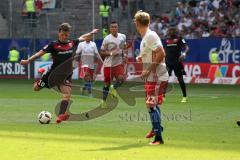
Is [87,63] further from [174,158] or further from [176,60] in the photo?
[174,158]

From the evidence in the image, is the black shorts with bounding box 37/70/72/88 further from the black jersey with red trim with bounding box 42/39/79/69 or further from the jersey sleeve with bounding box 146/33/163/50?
the jersey sleeve with bounding box 146/33/163/50

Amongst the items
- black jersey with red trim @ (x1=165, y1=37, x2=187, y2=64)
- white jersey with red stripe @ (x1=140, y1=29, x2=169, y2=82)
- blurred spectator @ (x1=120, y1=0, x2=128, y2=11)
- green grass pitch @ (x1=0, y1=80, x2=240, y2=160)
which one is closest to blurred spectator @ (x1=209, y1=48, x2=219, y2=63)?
blurred spectator @ (x1=120, y1=0, x2=128, y2=11)

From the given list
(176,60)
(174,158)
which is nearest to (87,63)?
(176,60)

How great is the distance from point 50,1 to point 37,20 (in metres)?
1.31

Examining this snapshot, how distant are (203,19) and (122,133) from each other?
24.6 meters

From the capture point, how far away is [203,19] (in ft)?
130

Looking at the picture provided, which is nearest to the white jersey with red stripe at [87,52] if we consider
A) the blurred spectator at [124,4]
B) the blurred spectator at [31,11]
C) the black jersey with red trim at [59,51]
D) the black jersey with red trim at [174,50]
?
the black jersey with red trim at [174,50]

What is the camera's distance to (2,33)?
42750mm

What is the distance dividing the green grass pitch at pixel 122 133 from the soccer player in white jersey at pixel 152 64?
0.45 metres

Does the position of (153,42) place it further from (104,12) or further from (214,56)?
(104,12)

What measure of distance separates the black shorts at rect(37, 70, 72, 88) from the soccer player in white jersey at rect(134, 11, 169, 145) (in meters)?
4.47

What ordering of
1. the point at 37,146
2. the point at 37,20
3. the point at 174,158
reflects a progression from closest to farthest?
the point at 174,158
the point at 37,146
the point at 37,20

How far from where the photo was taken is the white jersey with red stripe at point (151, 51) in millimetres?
13914

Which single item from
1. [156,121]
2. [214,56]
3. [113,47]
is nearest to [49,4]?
[214,56]
